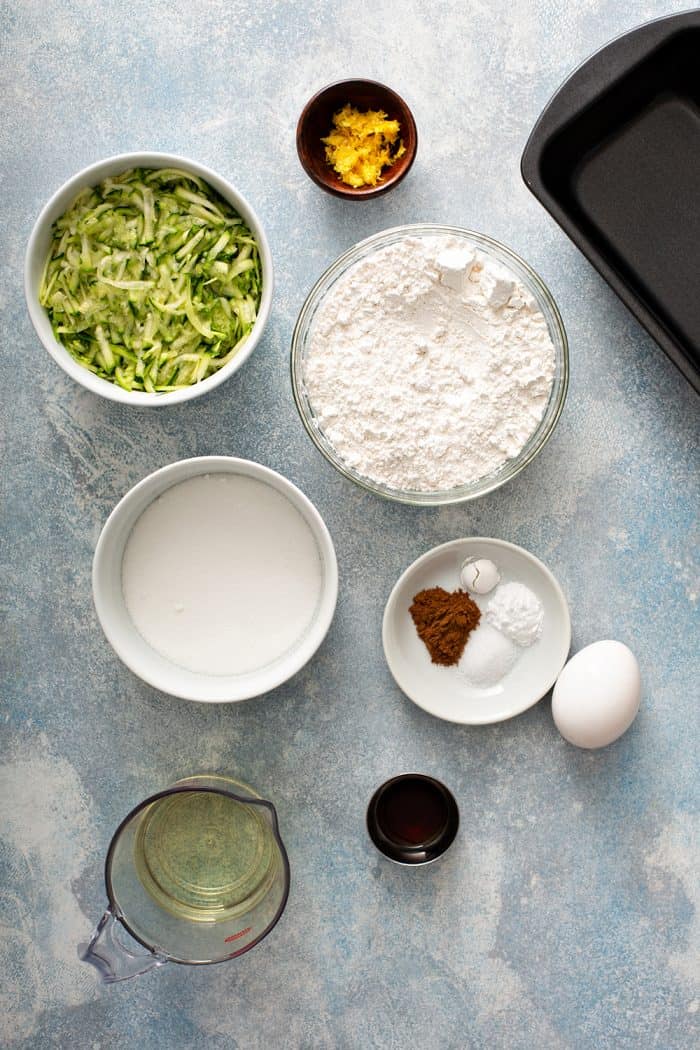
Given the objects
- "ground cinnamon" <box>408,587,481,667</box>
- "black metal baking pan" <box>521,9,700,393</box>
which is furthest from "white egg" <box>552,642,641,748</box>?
"black metal baking pan" <box>521,9,700,393</box>

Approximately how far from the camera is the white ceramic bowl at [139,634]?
1301 millimetres

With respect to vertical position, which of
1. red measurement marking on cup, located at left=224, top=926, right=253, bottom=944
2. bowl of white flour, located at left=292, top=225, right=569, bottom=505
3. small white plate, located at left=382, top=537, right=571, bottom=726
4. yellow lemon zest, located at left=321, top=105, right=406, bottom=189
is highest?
yellow lemon zest, located at left=321, top=105, right=406, bottom=189

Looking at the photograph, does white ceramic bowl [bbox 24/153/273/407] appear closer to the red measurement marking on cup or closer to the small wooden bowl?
the small wooden bowl

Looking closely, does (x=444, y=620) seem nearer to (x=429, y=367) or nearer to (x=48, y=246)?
(x=429, y=367)

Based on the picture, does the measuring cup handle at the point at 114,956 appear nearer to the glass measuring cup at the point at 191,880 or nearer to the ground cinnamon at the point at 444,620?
the glass measuring cup at the point at 191,880

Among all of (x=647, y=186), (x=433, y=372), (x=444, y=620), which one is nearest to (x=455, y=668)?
(x=444, y=620)

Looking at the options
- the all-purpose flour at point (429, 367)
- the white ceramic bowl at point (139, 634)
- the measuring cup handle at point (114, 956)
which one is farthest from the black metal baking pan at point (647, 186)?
the measuring cup handle at point (114, 956)

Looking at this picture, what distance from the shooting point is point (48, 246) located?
4.23 ft

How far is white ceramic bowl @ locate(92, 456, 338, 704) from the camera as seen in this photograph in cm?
130

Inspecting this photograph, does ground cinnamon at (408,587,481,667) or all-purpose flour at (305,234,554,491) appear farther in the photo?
ground cinnamon at (408,587,481,667)

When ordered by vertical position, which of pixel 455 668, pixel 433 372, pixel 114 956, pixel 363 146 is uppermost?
pixel 363 146

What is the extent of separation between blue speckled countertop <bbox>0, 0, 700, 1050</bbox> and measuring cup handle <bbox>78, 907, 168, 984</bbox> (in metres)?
0.14

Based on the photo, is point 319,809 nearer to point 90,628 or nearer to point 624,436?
point 90,628

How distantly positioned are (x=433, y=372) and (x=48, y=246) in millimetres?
663
